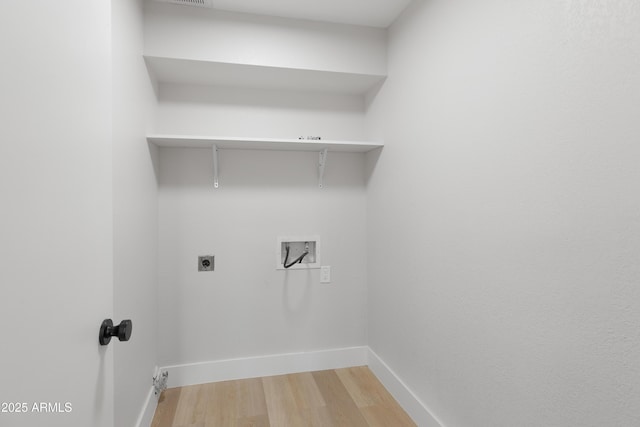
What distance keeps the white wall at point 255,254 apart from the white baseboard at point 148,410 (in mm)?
277

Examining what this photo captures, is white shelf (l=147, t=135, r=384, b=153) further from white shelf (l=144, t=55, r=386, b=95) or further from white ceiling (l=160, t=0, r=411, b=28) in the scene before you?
white ceiling (l=160, t=0, r=411, b=28)

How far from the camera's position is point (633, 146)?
769 mm

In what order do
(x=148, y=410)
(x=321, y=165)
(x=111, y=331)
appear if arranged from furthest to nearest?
(x=321, y=165), (x=148, y=410), (x=111, y=331)

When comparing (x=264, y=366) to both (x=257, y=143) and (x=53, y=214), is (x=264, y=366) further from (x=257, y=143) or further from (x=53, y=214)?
(x=53, y=214)

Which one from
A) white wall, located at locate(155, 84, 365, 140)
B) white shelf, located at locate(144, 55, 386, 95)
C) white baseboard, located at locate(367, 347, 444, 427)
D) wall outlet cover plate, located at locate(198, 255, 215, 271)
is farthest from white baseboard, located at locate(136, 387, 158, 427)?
white shelf, located at locate(144, 55, 386, 95)

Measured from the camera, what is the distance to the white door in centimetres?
46

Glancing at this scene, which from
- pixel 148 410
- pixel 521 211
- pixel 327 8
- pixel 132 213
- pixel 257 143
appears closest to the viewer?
pixel 521 211

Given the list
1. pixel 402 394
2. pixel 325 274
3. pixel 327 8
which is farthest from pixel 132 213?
pixel 402 394

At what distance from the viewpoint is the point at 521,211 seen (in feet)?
3.54

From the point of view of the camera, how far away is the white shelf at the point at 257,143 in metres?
1.83

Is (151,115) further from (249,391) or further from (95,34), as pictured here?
(249,391)

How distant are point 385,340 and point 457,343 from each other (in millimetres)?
768

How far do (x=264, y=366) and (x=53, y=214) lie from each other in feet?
6.47

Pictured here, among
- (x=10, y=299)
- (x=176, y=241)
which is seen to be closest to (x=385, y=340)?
(x=176, y=241)
